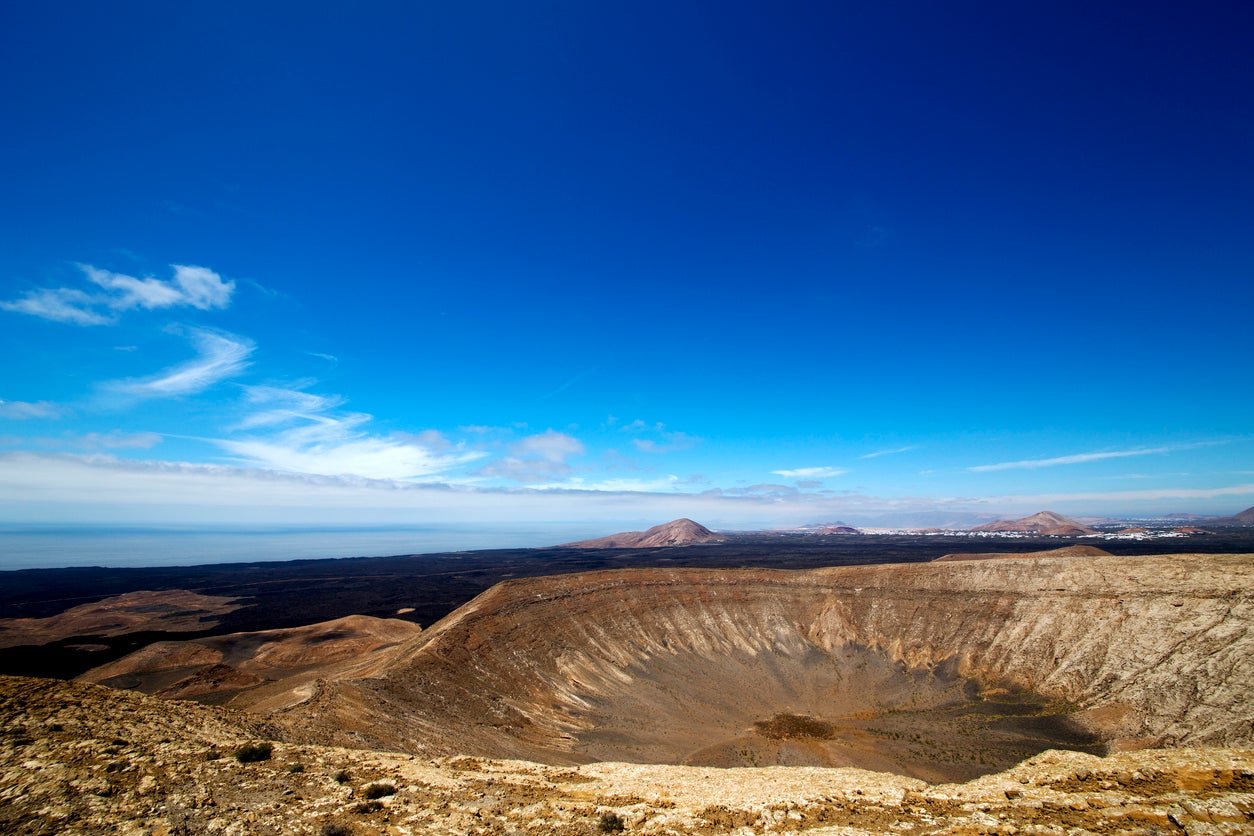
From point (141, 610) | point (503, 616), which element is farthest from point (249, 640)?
point (141, 610)

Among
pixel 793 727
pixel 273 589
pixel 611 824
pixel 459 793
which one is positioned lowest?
pixel 273 589

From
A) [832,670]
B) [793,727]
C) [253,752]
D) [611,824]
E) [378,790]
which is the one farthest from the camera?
[832,670]

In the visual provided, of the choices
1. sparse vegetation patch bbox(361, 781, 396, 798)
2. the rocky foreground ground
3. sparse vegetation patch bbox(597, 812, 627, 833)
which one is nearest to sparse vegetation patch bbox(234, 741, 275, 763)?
the rocky foreground ground

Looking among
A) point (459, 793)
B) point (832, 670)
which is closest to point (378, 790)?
point (459, 793)

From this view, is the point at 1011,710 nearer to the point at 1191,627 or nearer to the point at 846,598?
the point at 1191,627

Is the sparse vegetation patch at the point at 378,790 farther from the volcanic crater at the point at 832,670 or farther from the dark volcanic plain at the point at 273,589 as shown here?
the dark volcanic plain at the point at 273,589

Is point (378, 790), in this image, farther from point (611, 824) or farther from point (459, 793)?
point (611, 824)
